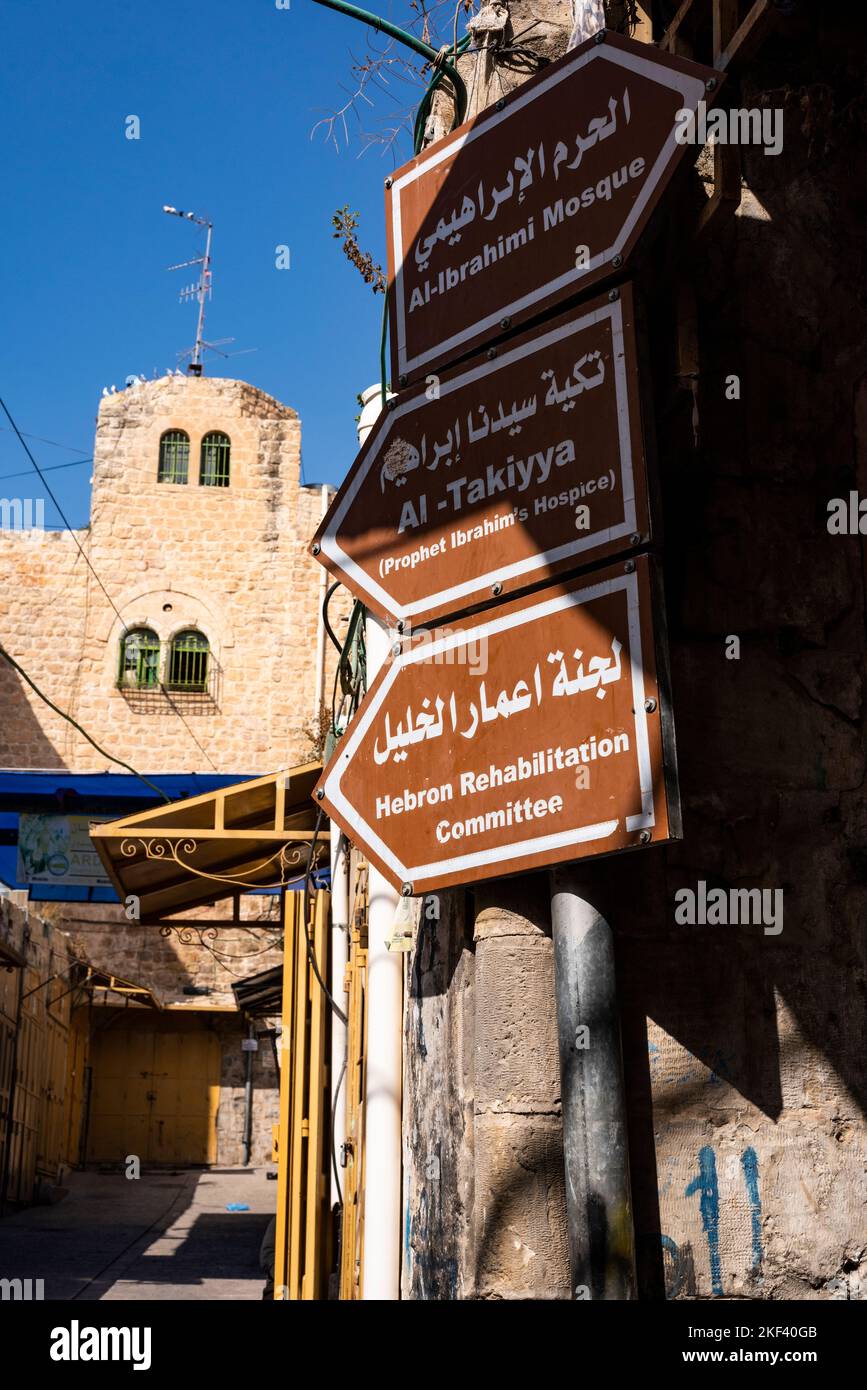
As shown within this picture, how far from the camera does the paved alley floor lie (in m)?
9.92

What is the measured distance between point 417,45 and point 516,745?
256 cm

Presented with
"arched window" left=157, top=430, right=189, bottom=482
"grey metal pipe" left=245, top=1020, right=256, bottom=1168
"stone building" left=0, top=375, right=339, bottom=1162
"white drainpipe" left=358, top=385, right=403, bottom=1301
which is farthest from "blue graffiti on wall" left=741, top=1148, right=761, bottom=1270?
"arched window" left=157, top=430, right=189, bottom=482

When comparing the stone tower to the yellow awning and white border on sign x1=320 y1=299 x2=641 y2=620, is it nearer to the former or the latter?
the yellow awning

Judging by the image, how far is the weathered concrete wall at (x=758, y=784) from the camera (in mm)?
3285

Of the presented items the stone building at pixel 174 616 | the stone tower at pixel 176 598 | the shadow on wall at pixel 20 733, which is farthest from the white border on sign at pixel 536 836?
the shadow on wall at pixel 20 733

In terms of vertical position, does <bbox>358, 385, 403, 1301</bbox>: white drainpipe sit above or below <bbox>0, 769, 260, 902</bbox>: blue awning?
below

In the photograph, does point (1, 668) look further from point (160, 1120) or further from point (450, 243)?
point (450, 243)

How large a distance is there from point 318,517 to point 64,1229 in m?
17.5

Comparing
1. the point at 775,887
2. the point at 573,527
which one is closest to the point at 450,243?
the point at 573,527

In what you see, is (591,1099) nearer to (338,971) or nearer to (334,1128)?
(334,1128)

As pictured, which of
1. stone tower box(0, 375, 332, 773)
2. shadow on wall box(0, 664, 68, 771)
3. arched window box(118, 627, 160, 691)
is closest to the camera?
shadow on wall box(0, 664, 68, 771)

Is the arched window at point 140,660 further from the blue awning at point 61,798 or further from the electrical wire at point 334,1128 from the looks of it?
the electrical wire at point 334,1128

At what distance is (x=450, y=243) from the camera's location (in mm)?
4035

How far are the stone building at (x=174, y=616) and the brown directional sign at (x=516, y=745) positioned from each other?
2332 centimetres
